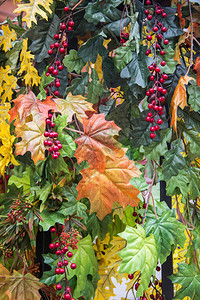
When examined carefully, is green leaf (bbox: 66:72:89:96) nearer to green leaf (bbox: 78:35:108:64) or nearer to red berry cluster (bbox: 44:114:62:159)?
green leaf (bbox: 78:35:108:64)

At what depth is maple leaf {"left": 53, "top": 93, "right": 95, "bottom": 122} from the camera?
0.73 m

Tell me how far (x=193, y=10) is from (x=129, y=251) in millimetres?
595

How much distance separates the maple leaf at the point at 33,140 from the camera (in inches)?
24.9

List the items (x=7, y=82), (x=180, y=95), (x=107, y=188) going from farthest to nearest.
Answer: (x=7, y=82) < (x=180, y=95) < (x=107, y=188)

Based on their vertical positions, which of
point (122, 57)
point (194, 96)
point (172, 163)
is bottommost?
point (172, 163)

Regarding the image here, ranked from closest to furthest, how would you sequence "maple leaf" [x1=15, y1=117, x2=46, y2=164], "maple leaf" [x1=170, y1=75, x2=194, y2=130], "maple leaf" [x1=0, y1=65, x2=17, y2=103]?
"maple leaf" [x1=15, y1=117, x2=46, y2=164] → "maple leaf" [x1=170, y1=75, x2=194, y2=130] → "maple leaf" [x1=0, y1=65, x2=17, y2=103]

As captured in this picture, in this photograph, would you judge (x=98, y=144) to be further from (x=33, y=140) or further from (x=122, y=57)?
(x=122, y=57)

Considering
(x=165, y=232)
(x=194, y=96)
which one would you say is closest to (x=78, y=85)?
(x=194, y=96)

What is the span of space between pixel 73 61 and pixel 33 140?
0.25 m

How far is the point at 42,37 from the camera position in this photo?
811 millimetres

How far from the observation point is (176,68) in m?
0.82

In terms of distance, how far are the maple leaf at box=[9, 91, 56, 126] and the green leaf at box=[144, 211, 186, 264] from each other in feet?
1.15

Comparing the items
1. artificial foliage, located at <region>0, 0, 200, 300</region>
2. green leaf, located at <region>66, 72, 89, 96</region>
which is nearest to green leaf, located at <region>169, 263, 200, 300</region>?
artificial foliage, located at <region>0, 0, 200, 300</region>

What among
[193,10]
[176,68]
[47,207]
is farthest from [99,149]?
[193,10]
